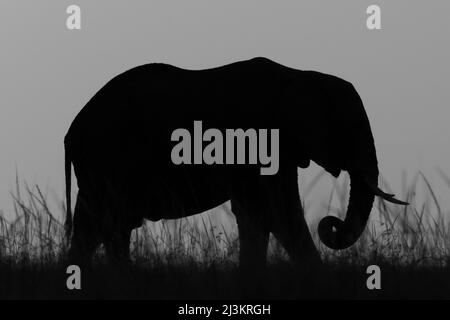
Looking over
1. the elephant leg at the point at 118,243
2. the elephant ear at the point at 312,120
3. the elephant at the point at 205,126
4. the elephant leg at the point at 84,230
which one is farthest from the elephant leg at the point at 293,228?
the elephant leg at the point at 84,230

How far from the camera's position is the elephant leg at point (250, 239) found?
22.3ft

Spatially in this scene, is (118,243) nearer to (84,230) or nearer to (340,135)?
(84,230)

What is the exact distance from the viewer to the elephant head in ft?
26.0

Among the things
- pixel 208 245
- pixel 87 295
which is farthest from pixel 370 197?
pixel 87 295

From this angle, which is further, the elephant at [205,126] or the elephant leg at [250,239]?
the elephant at [205,126]

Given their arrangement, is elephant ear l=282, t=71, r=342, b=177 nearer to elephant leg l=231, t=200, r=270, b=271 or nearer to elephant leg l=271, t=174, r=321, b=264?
elephant leg l=271, t=174, r=321, b=264

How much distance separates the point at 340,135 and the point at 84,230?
224 cm

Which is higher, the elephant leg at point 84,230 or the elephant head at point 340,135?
the elephant head at point 340,135

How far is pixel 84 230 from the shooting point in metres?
7.92

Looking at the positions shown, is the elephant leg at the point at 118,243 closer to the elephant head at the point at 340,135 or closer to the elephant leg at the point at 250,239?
the elephant leg at the point at 250,239

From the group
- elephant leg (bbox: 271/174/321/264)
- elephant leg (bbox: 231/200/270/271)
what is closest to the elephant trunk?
elephant leg (bbox: 271/174/321/264)

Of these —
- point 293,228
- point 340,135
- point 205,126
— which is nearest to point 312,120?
point 340,135

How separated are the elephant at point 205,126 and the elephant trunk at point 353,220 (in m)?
0.01

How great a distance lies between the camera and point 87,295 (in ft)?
19.8
